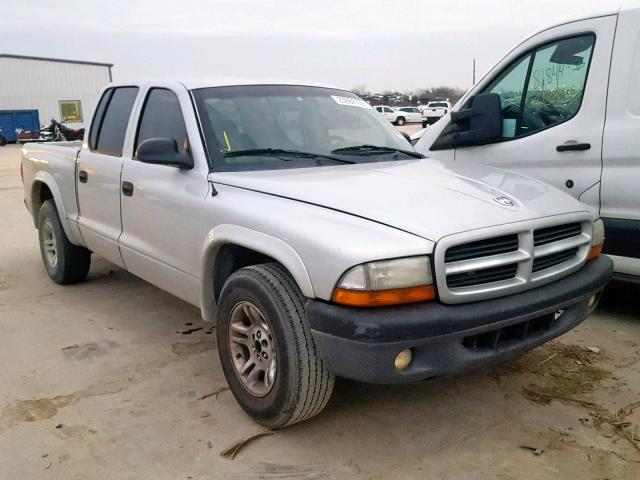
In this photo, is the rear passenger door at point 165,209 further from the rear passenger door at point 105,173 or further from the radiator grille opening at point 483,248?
the radiator grille opening at point 483,248

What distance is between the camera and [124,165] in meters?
4.11

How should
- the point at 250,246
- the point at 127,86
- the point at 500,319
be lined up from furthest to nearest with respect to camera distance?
1. the point at 127,86
2. the point at 250,246
3. the point at 500,319

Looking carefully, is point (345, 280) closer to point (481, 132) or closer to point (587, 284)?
point (587, 284)

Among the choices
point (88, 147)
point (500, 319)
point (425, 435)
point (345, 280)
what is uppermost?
point (88, 147)

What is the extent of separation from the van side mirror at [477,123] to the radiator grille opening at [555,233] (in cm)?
167

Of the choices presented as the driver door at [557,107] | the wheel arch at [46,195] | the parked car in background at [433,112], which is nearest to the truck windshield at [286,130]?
the driver door at [557,107]

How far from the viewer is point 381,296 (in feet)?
7.95

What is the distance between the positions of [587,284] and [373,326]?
4.10 feet

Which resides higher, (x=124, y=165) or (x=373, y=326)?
(x=124, y=165)

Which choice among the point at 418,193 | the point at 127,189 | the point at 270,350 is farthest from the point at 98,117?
the point at 418,193

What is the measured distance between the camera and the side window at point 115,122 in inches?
173

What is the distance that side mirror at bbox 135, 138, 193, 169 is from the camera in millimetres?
3318

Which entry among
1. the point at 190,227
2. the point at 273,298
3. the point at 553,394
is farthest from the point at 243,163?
the point at 553,394

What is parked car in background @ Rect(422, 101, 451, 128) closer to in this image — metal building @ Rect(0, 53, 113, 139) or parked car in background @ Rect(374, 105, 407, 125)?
parked car in background @ Rect(374, 105, 407, 125)
